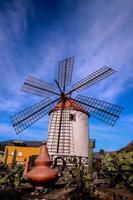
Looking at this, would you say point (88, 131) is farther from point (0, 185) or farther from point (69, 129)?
point (0, 185)

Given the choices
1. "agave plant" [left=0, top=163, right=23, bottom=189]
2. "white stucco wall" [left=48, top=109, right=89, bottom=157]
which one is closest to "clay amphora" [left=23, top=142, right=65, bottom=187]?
"agave plant" [left=0, top=163, right=23, bottom=189]

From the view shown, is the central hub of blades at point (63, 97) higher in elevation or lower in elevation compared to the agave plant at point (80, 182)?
higher

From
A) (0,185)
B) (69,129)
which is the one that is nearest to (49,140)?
(69,129)

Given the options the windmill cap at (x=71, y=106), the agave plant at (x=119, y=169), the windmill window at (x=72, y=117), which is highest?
the windmill cap at (x=71, y=106)

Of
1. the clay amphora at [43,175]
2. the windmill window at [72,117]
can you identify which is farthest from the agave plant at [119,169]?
the windmill window at [72,117]

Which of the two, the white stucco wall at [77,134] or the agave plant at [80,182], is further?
the white stucco wall at [77,134]

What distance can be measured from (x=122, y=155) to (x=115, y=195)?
59.2 inches

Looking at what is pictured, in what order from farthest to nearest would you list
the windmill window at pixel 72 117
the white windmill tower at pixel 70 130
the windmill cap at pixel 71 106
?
the windmill window at pixel 72 117, the windmill cap at pixel 71 106, the white windmill tower at pixel 70 130

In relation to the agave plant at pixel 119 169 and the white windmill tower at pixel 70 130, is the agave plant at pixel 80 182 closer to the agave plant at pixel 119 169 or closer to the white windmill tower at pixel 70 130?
the agave plant at pixel 119 169

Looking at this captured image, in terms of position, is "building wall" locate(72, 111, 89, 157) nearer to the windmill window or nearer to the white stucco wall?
the white stucco wall

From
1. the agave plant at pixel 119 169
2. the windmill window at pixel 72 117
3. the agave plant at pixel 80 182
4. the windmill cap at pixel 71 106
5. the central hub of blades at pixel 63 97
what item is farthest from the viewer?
the windmill window at pixel 72 117

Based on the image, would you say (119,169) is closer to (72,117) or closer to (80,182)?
(80,182)

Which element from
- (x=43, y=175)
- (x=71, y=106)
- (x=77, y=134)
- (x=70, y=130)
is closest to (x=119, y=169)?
(x=43, y=175)

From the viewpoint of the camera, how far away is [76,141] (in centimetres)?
1816
